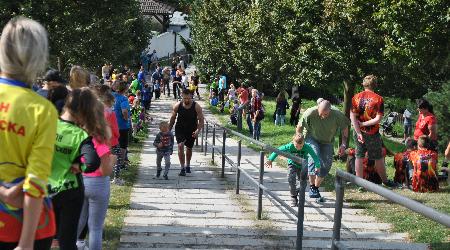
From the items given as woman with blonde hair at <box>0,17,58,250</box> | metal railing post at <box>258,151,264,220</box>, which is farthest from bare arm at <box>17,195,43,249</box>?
metal railing post at <box>258,151,264,220</box>

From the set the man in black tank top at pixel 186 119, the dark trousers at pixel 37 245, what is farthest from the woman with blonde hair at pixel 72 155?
the man in black tank top at pixel 186 119

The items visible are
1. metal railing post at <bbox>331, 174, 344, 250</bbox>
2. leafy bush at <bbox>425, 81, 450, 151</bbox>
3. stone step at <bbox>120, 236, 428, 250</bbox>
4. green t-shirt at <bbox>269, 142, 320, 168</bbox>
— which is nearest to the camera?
metal railing post at <bbox>331, 174, 344, 250</bbox>

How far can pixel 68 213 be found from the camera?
4.20 m

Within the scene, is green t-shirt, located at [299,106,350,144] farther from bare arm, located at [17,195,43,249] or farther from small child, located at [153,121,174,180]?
bare arm, located at [17,195,43,249]

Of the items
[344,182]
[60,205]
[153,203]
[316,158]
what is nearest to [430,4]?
[316,158]

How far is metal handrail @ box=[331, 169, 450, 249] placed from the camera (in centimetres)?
289

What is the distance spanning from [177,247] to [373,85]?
14.4 ft

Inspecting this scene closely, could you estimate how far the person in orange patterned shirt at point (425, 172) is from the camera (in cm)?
1008

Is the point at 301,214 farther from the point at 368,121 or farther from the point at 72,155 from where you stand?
the point at 368,121

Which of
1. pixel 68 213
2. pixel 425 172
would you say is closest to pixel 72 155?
pixel 68 213

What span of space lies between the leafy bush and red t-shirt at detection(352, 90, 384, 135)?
19.3 feet

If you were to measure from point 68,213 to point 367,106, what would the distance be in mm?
6306

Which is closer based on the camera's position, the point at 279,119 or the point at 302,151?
the point at 302,151

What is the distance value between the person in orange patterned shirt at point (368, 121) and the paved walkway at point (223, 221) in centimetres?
84
